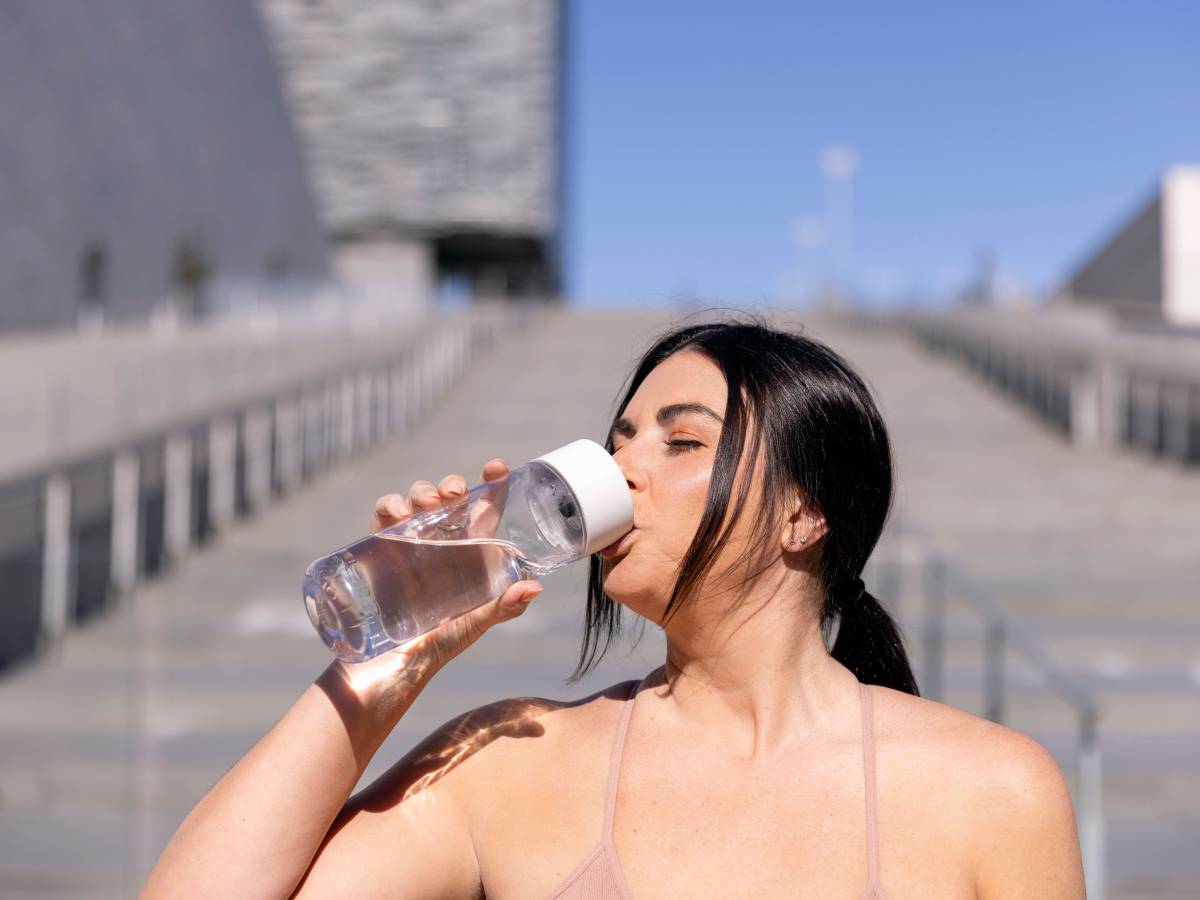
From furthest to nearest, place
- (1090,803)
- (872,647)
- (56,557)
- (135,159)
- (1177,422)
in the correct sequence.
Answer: (135,159) < (1177,422) < (56,557) < (1090,803) < (872,647)

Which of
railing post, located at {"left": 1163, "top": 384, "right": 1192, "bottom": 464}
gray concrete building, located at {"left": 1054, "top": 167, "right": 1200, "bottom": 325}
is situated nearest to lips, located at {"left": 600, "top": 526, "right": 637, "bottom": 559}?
railing post, located at {"left": 1163, "top": 384, "right": 1192, "bottom": 464}

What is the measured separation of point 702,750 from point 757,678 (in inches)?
4.6

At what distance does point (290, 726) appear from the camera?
5.02ft

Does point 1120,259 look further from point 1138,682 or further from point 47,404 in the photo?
point 47,404

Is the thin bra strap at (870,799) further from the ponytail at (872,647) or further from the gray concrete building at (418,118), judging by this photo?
the gray concrete building at (418,118)

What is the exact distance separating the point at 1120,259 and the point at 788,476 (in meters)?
26.2

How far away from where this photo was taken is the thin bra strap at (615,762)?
61.2 inches

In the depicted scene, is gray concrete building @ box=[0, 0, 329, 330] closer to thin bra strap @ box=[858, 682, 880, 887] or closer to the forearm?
the forearm

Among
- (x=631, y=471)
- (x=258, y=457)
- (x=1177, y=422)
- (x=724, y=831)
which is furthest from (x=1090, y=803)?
(x=1177, y=422)

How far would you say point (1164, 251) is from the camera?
73.9 ft

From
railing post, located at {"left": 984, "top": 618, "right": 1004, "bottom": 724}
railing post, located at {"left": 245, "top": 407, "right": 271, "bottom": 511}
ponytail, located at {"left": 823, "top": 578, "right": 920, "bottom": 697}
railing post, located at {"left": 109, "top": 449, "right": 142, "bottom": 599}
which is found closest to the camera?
ponytail, located at {"left": 823, "top": 578, "right": 920, "bottom": 697}

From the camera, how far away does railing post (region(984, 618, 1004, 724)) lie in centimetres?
505

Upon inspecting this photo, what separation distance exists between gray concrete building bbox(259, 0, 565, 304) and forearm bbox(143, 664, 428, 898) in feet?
137

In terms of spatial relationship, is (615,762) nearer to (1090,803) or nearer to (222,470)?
(1090,803)
